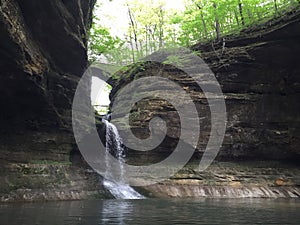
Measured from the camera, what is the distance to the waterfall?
17.6 meters

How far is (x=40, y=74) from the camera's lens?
55.0 feet

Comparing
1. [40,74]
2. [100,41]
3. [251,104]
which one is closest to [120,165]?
[40,74]

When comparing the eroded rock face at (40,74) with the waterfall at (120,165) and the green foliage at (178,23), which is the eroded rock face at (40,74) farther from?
the green foliage at (178,23)

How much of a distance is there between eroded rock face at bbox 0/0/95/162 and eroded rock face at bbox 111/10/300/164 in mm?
5241

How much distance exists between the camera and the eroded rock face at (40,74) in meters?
15.0

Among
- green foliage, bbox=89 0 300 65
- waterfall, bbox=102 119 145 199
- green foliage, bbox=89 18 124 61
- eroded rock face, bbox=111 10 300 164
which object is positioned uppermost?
green foliage, bbox=89 0 300 65

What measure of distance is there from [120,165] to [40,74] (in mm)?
7796

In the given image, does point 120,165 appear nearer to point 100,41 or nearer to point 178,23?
point 100,41

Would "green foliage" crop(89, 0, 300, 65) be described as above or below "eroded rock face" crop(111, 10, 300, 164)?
above

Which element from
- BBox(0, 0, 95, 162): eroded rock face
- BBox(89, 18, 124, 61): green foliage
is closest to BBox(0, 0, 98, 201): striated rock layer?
BBox(0, 0, 95, 162): eroded rock face

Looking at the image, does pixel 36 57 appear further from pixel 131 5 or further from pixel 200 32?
pixel 131 5

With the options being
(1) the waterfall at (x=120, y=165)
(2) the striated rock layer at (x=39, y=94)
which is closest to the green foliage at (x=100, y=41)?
(2) the striated rock layer at (x=39, y=94)

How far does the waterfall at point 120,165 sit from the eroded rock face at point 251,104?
95 cm

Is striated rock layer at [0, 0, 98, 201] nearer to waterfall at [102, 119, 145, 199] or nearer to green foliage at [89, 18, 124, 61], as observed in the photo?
waterfall at [102, 119, 145, 199]
